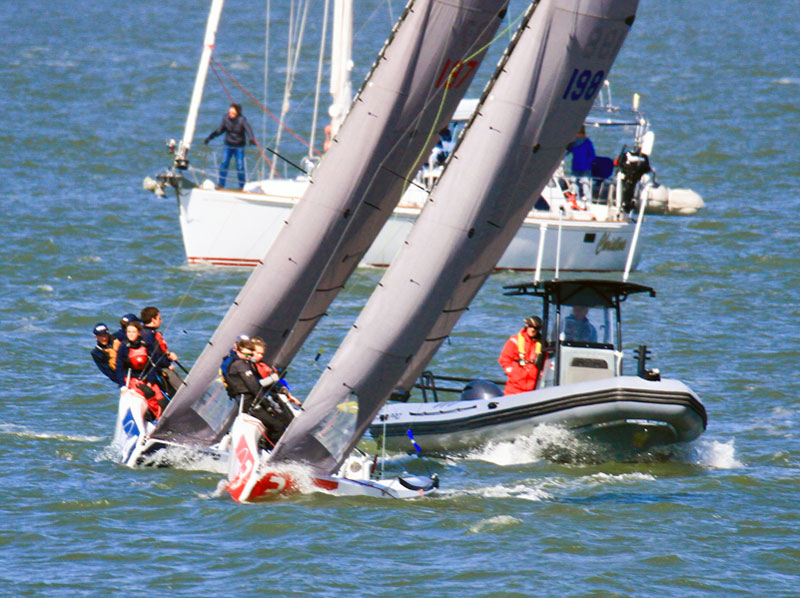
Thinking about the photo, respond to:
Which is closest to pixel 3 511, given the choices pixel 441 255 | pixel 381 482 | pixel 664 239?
pixel 381 482

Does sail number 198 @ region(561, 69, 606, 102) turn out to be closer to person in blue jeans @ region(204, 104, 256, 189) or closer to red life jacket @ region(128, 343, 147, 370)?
red life jacket @ region(128, 343, 147, 370)

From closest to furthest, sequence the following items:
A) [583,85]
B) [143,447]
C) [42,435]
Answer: [583,85] < [143,447] < [42,435]

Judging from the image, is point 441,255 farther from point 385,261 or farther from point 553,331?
point 385,261

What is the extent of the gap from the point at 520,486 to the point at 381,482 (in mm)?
1537

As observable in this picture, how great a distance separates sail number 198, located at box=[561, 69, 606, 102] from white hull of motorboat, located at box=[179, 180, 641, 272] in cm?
1287

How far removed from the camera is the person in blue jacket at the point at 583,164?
2761cm

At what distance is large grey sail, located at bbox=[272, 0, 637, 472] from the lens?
522 inches

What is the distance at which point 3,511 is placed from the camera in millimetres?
13641

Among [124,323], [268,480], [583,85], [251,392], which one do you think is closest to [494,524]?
[268,480]

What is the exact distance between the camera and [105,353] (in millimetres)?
15977

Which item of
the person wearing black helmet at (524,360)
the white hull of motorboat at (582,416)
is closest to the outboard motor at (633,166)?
the person wearing black helmet at (524,360)

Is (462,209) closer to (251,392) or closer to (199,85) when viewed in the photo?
(251,392)

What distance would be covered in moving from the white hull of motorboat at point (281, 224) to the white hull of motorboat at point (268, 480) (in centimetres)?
1286

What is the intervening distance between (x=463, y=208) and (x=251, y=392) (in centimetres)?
281
